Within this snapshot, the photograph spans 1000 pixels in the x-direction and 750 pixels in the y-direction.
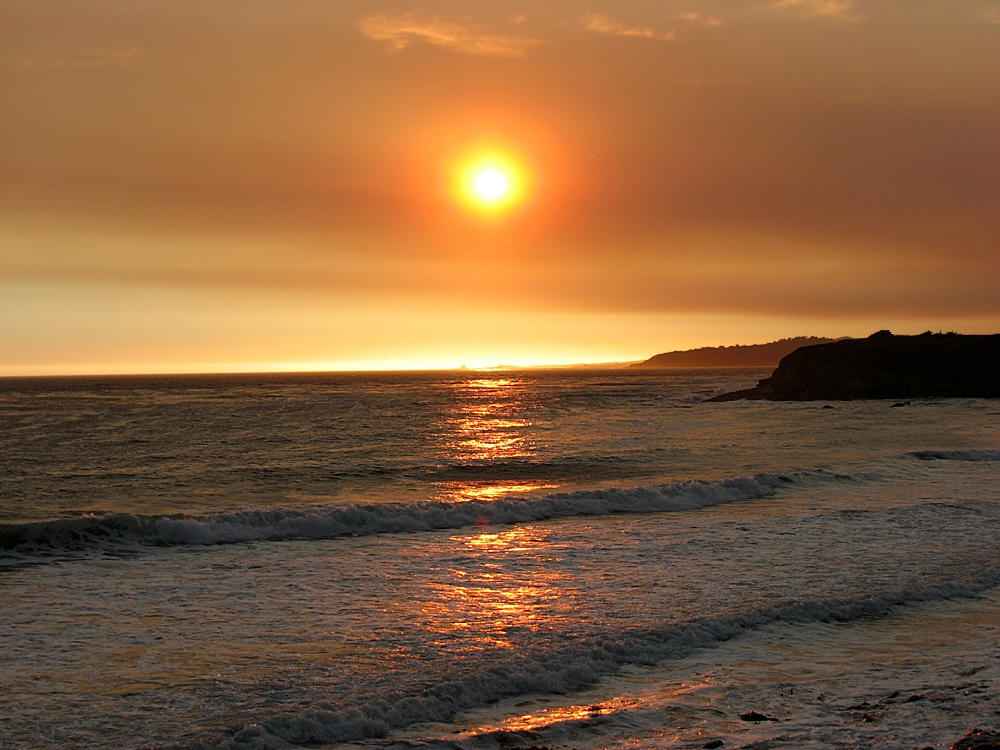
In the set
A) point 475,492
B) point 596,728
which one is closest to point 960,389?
point 475,492

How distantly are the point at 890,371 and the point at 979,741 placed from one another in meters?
91.6

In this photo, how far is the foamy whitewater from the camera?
8.98m

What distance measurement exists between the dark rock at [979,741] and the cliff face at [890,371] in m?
83.1

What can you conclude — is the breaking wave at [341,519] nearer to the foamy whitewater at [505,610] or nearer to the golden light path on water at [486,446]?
the foamy whitewater at [505,610]

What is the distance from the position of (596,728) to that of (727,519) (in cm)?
1479

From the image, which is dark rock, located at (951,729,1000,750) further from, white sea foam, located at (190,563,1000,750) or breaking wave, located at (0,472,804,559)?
breaking wave, located at (0,472,804,559)

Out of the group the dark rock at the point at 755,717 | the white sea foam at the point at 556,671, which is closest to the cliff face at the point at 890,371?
the white sea foam at the point at 556,671

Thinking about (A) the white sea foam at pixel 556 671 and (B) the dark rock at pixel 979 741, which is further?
(A) the white sea foam at pixel 556 671

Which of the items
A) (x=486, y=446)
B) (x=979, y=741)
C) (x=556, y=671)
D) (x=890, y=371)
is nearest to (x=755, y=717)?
(x=979, y=741)

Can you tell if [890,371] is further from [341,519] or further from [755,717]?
[755,717]

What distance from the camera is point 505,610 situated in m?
13.4

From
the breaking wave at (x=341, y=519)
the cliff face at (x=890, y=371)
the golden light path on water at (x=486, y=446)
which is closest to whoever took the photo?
the breaking wave at (x=341, y=519)

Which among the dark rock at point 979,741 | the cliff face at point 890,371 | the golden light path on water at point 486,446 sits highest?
the cliff face at point 890,371

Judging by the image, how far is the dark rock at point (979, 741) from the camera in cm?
790
